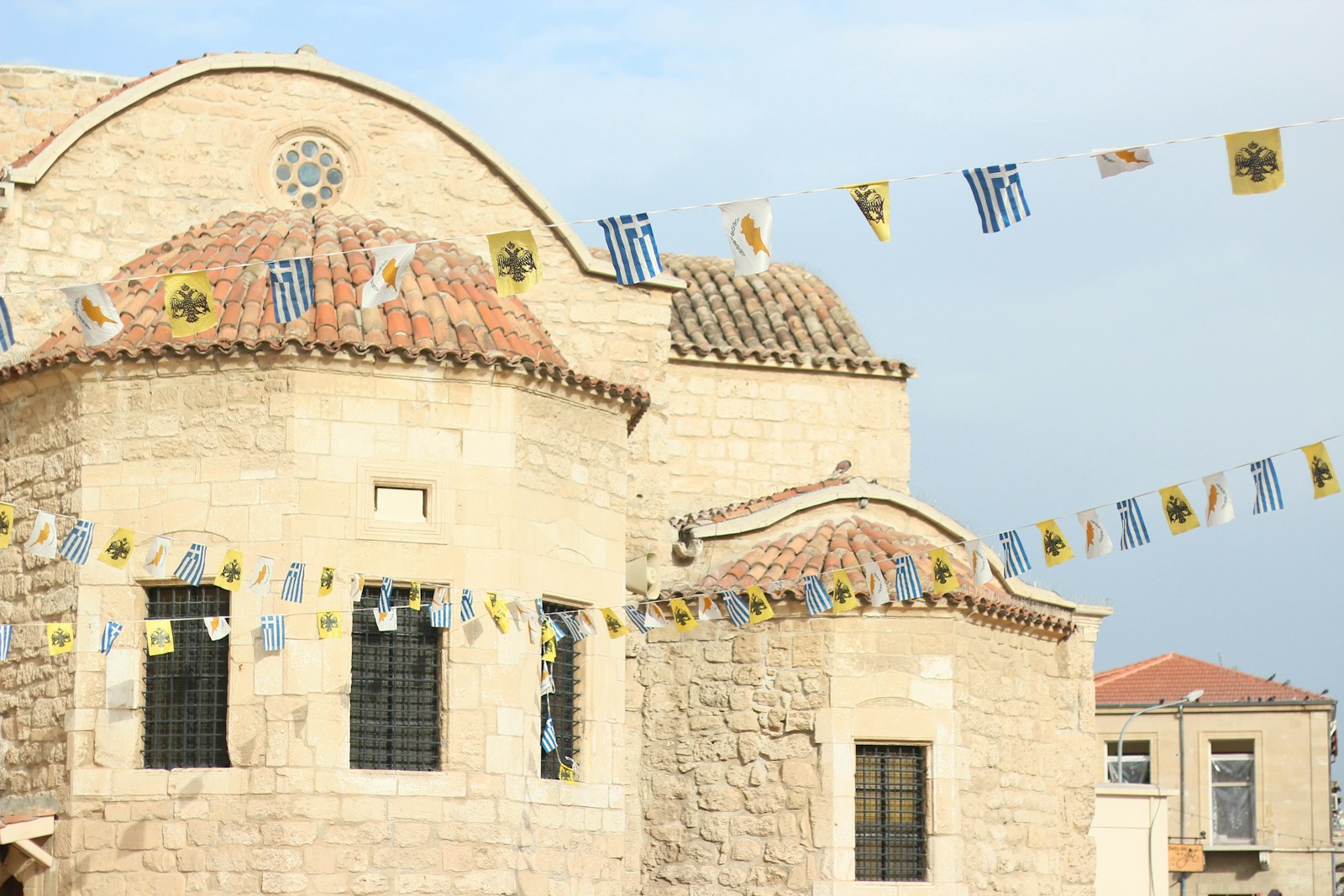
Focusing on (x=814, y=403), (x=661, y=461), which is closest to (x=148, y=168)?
(x=661, y=461)

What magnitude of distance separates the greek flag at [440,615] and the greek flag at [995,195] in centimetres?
500

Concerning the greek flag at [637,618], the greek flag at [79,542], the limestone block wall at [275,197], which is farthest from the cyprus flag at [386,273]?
the limestone block wall at [275,197]

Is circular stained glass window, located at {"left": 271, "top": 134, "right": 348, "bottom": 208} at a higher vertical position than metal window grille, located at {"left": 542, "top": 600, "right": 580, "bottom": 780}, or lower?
higher

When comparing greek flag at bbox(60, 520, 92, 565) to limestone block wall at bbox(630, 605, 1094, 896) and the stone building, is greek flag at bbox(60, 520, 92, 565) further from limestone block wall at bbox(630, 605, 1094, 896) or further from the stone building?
limestone block wall at bbox(630, 605, 1094, 896)

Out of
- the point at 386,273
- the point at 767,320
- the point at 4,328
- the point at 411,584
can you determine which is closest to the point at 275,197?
the point at 411,584

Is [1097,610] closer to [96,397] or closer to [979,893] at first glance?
[979,893]

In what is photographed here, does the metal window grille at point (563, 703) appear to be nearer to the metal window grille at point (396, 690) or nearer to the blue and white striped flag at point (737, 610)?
the metal window grille at point (396, 690)

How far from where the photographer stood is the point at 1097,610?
2114cm

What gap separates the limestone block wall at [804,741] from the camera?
698 inches

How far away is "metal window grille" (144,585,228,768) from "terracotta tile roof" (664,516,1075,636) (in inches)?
185

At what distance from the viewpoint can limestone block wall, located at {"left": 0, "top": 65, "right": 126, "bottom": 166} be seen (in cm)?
1861

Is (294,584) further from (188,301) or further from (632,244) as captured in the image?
(632,244)

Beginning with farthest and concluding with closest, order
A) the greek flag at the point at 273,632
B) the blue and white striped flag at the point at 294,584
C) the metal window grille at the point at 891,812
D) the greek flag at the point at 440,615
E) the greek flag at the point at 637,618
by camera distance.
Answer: the metal window grille at the point at 891,812 → the greek flag at the point at 637,618 → the greek flag at the point at 440,615 → the greek flag at the point at 273,632 → the blue and white striped flag at the point at 294,584

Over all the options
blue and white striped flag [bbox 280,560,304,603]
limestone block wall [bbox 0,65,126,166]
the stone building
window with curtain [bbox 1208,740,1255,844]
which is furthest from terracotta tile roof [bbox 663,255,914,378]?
window with curtain [bbox 1208,740,1255,844]
